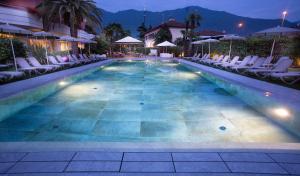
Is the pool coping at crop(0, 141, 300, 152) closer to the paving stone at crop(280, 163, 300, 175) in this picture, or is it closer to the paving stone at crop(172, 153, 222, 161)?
the paving stone at crop(172, 153, 222, 161)

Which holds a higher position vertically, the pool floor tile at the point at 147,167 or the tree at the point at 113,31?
the tree at the point at 113,31

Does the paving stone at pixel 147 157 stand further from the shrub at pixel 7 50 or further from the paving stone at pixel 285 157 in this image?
the shrub at pixel 7 50

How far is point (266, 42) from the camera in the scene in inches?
709

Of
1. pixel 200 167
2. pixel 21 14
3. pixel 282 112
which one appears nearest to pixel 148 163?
pixel 200 167

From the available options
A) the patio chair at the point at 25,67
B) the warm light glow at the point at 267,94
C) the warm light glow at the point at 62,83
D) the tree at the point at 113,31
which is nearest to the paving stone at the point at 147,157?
the warm light glow at the point at 267,94

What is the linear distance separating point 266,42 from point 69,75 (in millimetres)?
15413

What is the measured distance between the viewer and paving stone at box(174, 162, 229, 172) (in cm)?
252

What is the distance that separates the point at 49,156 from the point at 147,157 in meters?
1.22

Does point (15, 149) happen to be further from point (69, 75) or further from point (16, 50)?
point (16, 50)

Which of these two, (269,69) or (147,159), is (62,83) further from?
(269,69)

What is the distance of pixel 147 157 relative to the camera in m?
2.81

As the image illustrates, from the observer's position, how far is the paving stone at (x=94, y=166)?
252 centimetres

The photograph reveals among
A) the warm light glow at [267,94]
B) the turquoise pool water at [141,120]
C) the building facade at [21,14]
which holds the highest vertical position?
the building facade at [21,14]

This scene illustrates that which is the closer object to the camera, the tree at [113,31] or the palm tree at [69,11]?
the palm tree at [69,11]
